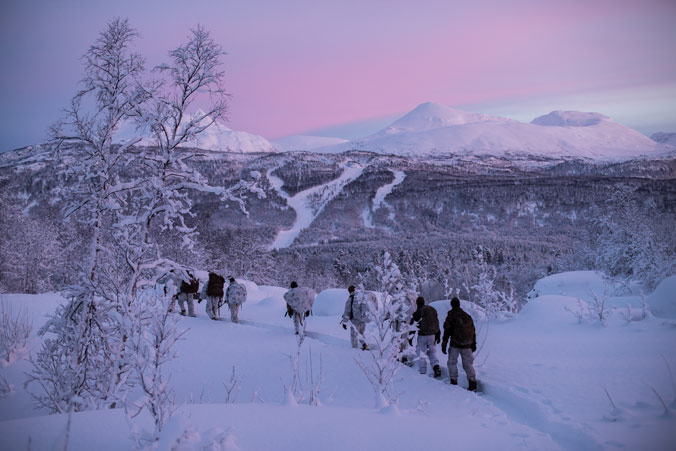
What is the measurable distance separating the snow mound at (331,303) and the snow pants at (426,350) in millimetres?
7252

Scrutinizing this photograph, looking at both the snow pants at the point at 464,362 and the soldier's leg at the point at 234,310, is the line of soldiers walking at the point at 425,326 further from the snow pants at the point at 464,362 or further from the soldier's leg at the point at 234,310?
the soldier's leg at the point at 234,310

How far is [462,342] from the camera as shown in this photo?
638 cm

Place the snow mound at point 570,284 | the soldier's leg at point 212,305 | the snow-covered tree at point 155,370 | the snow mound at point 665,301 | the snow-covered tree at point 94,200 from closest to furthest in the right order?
the snow-covered tree at point 155,370 < the snow-covered tree at point 94,200 < the snow mound at point 665,301 < the soldier's leg at point 212,305 < the snow mound at point 570,284

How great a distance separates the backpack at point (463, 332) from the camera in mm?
6379

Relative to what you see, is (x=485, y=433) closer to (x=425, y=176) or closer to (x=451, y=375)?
(x=451, y=375)

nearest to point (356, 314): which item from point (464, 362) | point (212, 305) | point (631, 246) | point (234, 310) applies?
point (464, 362)

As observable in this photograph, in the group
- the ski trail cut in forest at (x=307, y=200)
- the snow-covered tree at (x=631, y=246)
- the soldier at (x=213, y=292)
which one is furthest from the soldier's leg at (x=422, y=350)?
the ski trail cut in forest at (x=307, y=200)

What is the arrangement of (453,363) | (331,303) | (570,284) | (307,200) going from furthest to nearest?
(307,200)
(570,284)
(331,303)
(453,363)

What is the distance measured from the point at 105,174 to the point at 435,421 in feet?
20.6

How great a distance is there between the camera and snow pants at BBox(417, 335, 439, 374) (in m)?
7.14

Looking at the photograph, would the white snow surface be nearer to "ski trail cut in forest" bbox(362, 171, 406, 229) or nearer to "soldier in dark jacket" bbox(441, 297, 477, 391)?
"soldier in dark jacket" bbox(441, 297, 477, 391)

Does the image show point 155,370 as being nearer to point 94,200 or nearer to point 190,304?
point 94,200

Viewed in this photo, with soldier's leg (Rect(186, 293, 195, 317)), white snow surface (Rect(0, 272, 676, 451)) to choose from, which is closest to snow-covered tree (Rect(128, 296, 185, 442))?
white snow surface (Rect(0, 272, 676, 451))

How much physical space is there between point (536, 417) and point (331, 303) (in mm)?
10651
